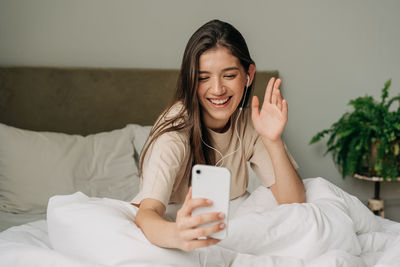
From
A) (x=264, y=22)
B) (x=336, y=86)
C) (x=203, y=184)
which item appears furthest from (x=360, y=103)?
(x=203, y=184)

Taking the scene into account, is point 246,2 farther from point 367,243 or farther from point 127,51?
point 367,243

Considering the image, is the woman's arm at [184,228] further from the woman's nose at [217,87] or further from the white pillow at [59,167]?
the white pillow at [59,167]

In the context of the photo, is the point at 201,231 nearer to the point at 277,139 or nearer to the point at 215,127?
the point at 277,139

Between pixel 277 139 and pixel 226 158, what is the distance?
0.24 m

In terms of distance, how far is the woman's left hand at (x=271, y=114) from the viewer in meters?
1.22

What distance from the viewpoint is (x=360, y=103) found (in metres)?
2.54

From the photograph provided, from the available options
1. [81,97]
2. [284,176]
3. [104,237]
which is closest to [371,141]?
[284,176]

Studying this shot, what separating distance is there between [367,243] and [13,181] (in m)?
1.50

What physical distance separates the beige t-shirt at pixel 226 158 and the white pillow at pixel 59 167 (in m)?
0.65

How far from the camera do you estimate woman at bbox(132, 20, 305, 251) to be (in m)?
1.16

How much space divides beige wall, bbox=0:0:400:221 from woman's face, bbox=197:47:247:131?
4.36 feet

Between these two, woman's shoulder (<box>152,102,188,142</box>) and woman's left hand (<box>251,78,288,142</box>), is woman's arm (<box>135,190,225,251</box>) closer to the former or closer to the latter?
woman's shoulder (<box>152,102,188,142</box>)

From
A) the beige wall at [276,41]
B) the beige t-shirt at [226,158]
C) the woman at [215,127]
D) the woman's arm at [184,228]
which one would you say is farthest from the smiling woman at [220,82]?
the beige wall at [276,41]

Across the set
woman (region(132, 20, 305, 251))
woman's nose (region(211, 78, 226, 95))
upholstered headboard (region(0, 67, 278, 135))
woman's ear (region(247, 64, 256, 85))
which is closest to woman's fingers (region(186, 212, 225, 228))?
woman (region(132, 20, 305, 251))
